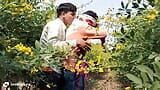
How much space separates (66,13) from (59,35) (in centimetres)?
28

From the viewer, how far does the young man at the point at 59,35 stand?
112 inches

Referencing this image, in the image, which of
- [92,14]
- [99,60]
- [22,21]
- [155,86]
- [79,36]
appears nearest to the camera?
[155,86]

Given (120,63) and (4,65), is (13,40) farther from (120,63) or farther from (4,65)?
(120,63)

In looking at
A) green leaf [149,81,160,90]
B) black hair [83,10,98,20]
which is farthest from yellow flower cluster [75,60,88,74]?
green leaf [149,81,160,90]

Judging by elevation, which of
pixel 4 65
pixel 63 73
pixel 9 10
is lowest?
pixel 63 73

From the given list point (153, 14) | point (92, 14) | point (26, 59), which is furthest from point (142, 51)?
point (92, 14)

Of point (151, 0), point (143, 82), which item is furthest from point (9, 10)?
point (143, 82)

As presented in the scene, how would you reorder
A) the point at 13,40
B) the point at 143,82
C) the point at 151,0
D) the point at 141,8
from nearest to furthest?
1. the point at 143,82
2. the point at 151,0
3. the point at 141,8
4. the point at 13,40

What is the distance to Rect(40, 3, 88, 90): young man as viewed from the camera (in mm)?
2842

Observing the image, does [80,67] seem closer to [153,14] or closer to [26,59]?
[26,59]

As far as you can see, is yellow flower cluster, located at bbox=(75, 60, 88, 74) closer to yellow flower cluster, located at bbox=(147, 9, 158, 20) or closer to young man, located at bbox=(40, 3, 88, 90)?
young man, located at bbox=(40, 3, 88, 90)

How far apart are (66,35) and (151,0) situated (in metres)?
1.44

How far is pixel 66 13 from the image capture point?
3201 millimetres

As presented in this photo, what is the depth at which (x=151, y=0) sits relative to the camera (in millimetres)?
1628
